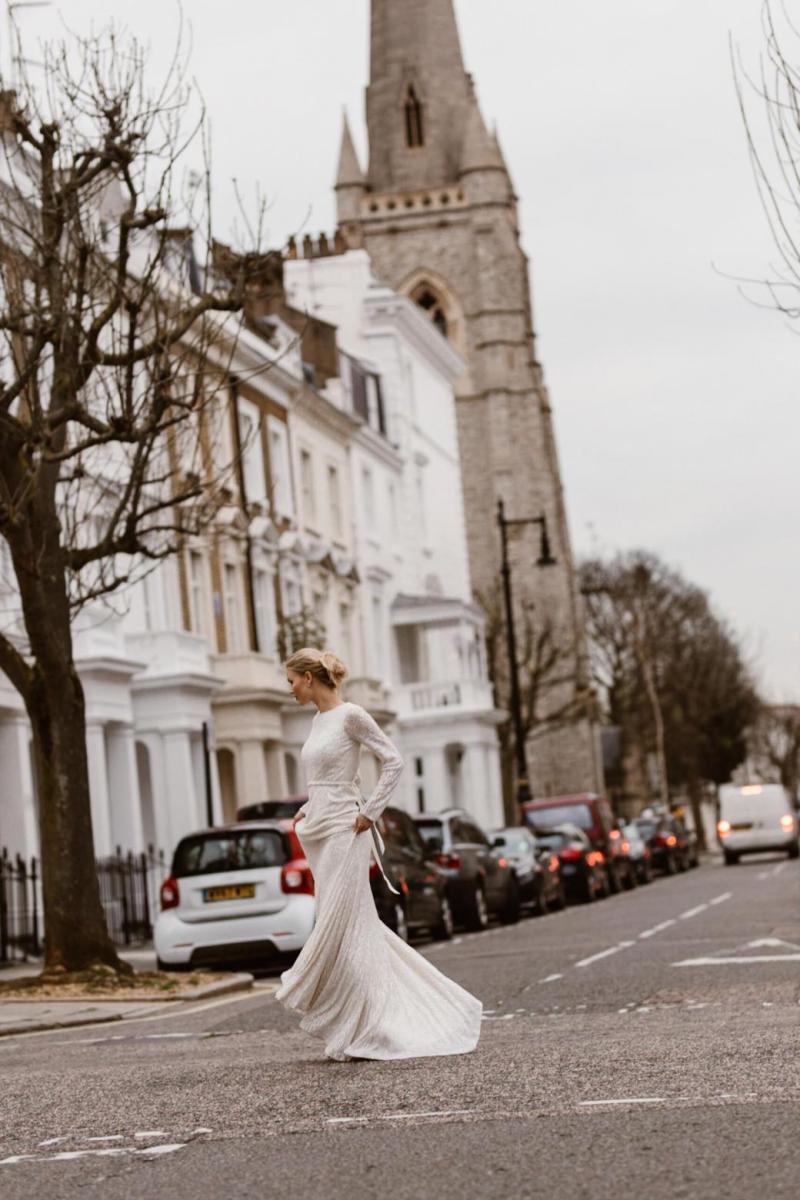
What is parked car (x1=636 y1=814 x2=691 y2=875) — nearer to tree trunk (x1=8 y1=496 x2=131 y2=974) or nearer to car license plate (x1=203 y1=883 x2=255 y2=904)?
car license plate (x1=203 y1=883 x2=255 y2=904)

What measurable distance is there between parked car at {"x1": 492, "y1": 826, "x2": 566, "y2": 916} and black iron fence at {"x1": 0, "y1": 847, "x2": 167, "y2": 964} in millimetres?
5281

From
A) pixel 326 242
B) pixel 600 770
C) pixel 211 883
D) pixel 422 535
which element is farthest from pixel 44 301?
pixel 600 770

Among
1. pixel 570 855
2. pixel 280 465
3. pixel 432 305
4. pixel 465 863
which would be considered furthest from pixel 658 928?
pixel 432 305

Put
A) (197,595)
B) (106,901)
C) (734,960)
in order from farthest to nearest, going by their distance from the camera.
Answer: (197,595) → (106,901) → (734,960)

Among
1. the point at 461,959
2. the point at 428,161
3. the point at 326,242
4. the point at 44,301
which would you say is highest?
the point at 428,161

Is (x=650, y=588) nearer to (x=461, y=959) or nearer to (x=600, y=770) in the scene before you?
(x=600, y=770)

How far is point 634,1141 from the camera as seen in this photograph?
24.6 feet

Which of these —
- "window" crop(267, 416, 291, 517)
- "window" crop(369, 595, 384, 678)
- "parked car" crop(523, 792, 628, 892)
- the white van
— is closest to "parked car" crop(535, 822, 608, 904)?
"parked car" crop(523, 792, 628, 892)

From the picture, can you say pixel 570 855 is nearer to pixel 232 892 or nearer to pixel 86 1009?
pixel 232 892

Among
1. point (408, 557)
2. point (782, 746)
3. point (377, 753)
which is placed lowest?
point (377, 753)

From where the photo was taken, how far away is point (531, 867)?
34969 mm

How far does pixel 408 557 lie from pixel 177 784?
998 inches

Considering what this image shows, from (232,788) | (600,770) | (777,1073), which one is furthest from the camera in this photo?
(600,770)

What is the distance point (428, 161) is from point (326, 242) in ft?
88.0
